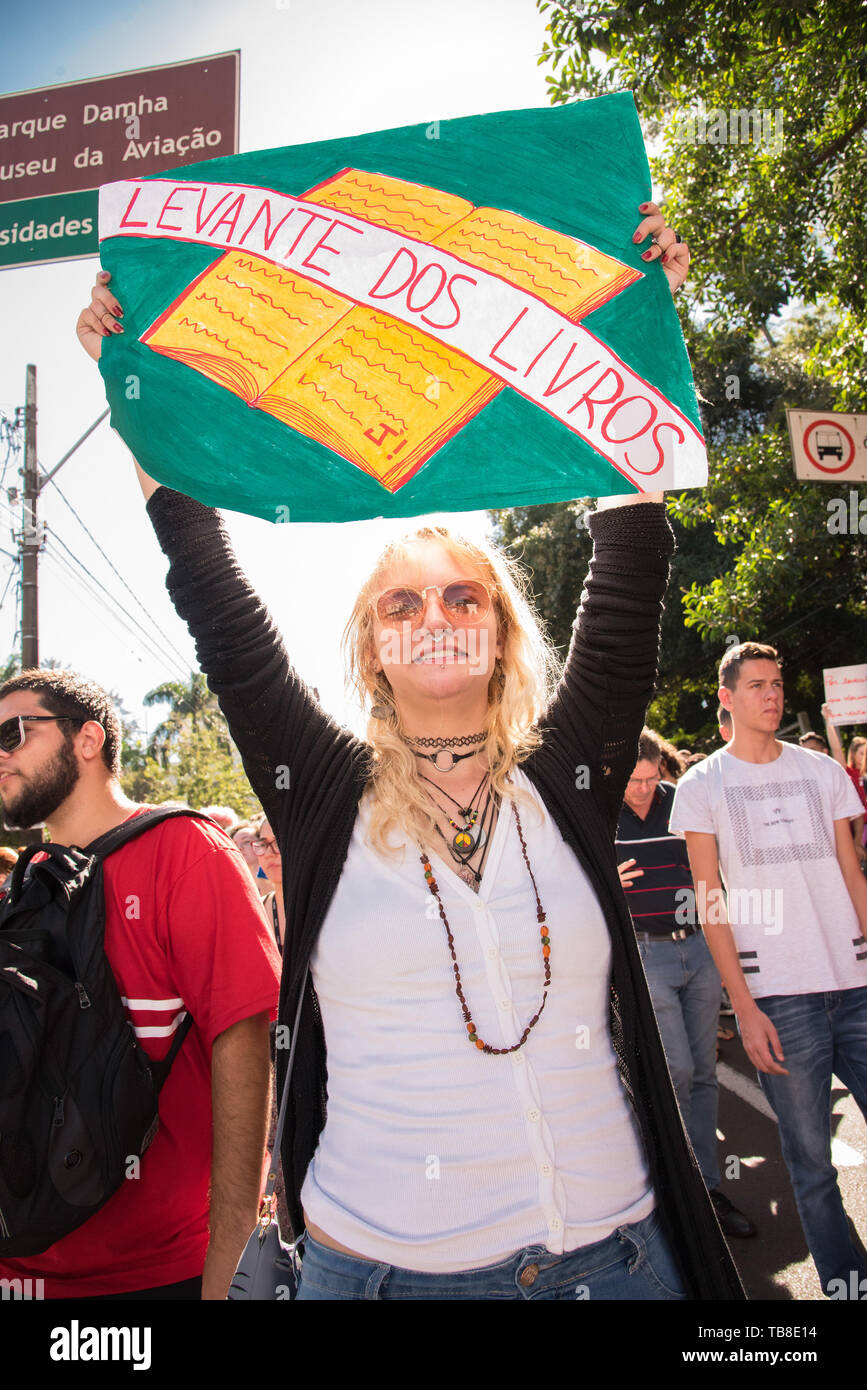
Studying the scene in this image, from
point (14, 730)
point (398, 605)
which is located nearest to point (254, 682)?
point (398, 605)

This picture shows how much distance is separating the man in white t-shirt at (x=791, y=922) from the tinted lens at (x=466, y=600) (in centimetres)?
209

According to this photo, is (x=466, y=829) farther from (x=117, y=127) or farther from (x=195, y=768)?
(x=195, y=768)

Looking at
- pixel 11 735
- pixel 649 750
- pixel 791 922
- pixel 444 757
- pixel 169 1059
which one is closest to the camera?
pixel 444 757

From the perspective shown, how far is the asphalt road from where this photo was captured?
3482 millimetres

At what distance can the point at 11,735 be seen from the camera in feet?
8.00

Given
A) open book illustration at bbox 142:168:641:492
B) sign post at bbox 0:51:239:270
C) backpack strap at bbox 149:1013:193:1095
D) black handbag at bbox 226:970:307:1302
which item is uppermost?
sign post at bbox 0:51:239:270

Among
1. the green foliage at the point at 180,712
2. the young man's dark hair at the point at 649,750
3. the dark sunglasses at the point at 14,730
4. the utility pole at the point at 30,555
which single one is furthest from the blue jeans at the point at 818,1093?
the green foliage at the point at 180,712

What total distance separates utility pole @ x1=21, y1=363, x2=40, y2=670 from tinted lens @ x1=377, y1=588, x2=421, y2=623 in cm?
857

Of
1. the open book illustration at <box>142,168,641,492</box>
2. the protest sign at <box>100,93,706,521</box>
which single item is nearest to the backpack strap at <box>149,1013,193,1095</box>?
the protest sign at <box>100,93,706,521</box>

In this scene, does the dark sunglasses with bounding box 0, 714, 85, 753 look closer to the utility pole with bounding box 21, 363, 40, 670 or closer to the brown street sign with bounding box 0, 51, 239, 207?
the brown street sign with bounding box 0, 51, 239, 207

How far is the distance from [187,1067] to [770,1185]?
3.47 metres

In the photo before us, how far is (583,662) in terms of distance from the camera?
1.89 meters

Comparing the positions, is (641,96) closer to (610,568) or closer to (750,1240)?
(610,568)

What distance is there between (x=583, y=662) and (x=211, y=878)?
38.5 inches
